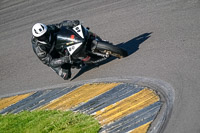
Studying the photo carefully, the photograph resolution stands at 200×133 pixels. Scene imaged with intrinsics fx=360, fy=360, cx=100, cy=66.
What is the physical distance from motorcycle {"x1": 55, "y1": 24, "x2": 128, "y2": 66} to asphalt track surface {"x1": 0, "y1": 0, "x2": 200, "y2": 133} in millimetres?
467

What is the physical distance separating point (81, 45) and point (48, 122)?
1899 mm

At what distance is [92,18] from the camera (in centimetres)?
1173

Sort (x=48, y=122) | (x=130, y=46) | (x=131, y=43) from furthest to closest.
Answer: (x=131, y=43)
(x=130, y=46)
(x=48, y=122)

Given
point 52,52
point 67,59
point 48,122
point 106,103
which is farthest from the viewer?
point 52,52

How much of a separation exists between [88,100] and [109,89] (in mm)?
532

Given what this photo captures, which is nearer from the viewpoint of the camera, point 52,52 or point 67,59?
point 67,59

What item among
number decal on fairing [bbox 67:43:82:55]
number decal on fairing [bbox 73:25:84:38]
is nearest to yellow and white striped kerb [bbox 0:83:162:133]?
number decal on fairing [bbox 67:43:82:55]

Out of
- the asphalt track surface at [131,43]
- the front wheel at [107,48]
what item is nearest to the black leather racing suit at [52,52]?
the asphalt track surface at [131,43]

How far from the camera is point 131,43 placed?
371 inches

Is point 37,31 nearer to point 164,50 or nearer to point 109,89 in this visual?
point 109,89

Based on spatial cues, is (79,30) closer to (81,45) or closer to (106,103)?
(81,45)

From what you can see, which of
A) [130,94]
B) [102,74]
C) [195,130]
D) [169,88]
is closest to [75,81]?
[102,74]

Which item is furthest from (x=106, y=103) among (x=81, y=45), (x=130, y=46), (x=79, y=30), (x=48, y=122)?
(x=130, y=46)

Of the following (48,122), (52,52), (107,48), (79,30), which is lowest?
(48,122)
